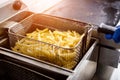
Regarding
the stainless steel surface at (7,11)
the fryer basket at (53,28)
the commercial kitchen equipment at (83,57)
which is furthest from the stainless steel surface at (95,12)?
the stainless steel surface at (7,11)

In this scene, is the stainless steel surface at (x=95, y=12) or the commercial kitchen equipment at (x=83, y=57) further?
the stainless steel surface at (x=95, y=12)

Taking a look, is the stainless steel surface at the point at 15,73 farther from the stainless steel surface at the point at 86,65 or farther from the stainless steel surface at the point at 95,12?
the stainless steel surface at the point at 95,12

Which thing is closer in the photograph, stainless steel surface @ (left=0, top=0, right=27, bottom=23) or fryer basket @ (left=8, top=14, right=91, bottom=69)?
fryer basket @ (left=8, top=14, right=91, bottom=69)

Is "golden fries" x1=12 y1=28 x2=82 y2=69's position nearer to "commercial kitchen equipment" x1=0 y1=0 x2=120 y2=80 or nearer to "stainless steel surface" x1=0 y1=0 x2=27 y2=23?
"commercial kitchen equipment" x1=0 y1=0 x2=120 y2=80

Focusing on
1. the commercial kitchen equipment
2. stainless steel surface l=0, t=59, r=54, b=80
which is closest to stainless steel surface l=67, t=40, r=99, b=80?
the commercial kitchen equipment

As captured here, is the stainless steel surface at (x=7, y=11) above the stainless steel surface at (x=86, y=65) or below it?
above

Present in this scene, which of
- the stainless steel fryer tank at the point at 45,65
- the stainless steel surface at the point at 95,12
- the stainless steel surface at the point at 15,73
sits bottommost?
the stainless steel surface at the point at 15,73

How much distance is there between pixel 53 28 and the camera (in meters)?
0.96

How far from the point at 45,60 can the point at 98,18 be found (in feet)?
1.31

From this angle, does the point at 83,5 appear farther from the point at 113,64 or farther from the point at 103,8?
the point at 113,64

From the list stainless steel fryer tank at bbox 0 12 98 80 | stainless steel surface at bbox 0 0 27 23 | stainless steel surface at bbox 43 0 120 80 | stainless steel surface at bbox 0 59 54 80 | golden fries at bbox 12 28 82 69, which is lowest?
stainless steel surface at bbox 0 59 54 80

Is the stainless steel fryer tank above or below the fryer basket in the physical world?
below

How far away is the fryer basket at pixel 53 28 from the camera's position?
773 millimetres

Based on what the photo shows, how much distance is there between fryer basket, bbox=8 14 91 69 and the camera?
77 cm
